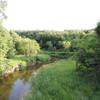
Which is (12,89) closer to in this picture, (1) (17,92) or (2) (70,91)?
(1) (17,92)

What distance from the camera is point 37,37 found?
73188mm

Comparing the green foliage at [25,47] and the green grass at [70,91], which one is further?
the green foliage at [25,47]

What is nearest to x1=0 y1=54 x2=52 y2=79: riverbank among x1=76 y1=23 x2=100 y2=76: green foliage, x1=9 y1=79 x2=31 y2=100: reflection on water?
x1=9 y1=79 x2=31 y2=100: reflection on water

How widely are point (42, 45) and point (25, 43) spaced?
2928 centimetres

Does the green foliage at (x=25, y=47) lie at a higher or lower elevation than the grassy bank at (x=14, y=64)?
higher

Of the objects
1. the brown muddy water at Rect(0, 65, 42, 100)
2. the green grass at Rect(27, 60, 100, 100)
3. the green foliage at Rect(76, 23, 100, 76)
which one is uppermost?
the green foliage at Rect(76, 23, 100, 76)

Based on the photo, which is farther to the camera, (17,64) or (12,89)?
(17,64)

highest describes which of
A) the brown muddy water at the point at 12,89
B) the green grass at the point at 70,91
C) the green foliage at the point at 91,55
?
the green foliage at the point at 91,55

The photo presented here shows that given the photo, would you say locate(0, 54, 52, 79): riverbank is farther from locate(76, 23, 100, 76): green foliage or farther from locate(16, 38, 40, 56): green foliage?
locate(76, 23, 100, 76): green foliage

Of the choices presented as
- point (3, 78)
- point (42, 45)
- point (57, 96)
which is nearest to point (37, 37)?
point (42, 45)

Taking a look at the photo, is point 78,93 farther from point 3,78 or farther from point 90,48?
point 3,78

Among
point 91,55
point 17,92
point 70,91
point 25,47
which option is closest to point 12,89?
point 17,92

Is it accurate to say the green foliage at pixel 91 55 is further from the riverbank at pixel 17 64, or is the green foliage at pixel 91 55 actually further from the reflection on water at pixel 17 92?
the riverbank at pixel 17 64

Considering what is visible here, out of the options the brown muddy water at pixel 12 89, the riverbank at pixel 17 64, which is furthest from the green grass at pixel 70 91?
Answer: the riverbank at pixel 17 64
